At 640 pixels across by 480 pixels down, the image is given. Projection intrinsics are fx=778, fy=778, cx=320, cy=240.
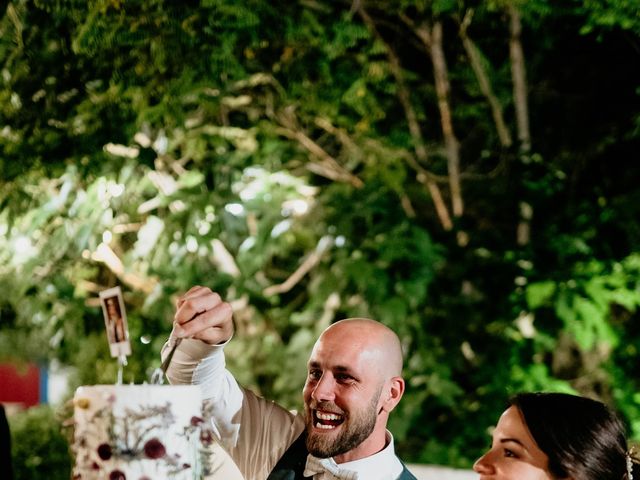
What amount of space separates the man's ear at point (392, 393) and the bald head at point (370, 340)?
2cm

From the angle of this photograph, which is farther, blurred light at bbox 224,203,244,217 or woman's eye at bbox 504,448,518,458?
blurred light at bbox 224,203,244,217

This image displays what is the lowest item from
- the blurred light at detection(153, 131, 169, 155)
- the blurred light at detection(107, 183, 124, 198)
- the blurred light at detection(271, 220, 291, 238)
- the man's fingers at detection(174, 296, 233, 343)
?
the blurred light at detection(271, 220, 291, 238)

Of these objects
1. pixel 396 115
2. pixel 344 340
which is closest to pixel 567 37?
pixel 396 115

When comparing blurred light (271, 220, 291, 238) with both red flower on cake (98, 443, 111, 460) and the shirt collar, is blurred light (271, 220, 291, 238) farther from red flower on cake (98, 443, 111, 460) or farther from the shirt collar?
red flower on cake (98, 443, 111, 460)

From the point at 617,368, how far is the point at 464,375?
107 cm

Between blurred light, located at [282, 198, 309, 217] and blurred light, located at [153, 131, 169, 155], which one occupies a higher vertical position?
blurred light, located at [153, 131, 169, 155]

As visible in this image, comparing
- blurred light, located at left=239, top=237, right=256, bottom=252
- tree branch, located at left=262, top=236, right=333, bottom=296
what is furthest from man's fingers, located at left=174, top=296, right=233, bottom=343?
tree branch, located at left=262, top=236, right=333, bottom=296

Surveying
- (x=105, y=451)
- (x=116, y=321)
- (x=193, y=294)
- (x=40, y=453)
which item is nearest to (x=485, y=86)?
(x=193, y=294)

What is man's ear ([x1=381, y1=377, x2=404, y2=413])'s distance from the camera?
2391 mm

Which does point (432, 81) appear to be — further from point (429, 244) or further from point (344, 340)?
point (344, 340)

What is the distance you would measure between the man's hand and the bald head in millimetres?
554

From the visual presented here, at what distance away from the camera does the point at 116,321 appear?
64.5 inches

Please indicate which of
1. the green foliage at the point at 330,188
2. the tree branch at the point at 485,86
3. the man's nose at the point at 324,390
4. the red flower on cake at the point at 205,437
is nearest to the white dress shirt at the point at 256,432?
the man's nose at the point at 324,390

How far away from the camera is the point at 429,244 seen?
4723 mm
